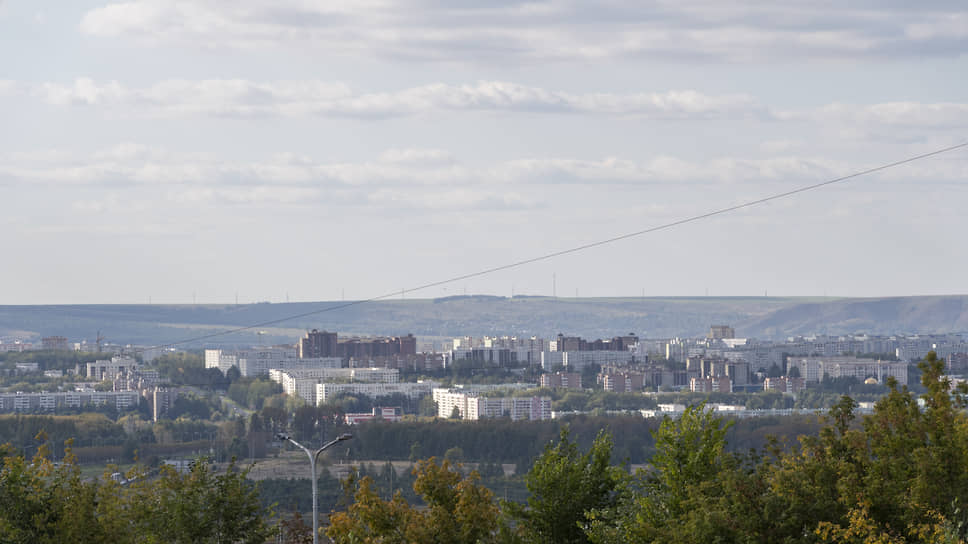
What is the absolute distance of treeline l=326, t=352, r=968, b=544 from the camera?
82.4 feet

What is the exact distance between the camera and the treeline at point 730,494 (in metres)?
25.1

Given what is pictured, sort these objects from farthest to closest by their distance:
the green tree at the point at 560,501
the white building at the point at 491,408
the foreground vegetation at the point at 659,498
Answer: the white building at the point at 491,408, the green tree at the point at 560,501, the foreground vegetation at the point at 659,498

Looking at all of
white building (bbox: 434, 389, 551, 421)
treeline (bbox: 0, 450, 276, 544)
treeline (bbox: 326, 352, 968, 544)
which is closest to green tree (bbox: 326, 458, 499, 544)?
treeline (bbox: 326, 352, 968, 544)

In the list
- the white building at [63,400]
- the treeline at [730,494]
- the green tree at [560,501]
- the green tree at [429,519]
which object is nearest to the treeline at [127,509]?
the green tree at [429,519]

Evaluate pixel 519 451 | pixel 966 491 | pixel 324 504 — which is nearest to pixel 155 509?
pixel 966 491

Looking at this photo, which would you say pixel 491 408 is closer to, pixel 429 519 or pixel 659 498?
pixel 429 519

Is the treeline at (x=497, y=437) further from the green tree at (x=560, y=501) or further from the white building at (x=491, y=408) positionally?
the green tree at (x=560, y=501)

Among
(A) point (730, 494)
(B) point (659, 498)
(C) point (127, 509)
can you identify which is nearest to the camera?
(A) point (730, 494)

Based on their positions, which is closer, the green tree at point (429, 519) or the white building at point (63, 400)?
the green tree at point (429, 519)

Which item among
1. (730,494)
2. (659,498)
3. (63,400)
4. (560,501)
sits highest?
(730,494)

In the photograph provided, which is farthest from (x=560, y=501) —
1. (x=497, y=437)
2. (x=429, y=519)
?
(x=497, y=437)

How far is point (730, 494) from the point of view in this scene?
25.7m

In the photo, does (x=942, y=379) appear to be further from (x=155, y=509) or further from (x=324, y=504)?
(x=324, y=504)

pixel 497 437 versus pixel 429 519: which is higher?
pixel 429 519
